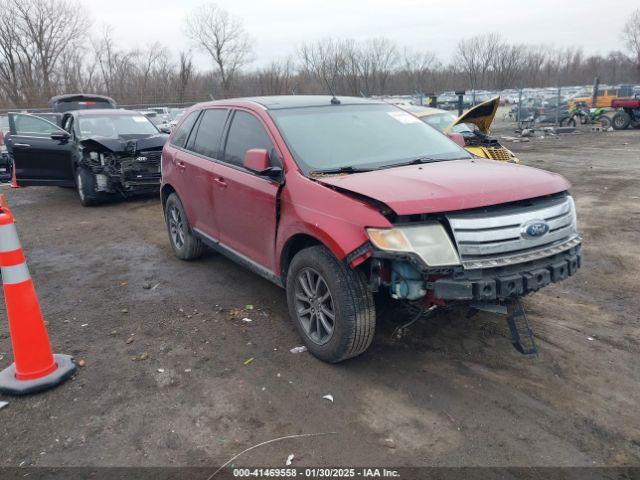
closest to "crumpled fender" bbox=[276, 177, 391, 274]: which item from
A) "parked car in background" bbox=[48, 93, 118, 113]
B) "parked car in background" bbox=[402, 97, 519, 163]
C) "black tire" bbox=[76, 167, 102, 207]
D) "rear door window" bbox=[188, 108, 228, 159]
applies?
"rear door window" bbox=[188, 108, 228, 159]

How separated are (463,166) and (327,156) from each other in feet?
3.34

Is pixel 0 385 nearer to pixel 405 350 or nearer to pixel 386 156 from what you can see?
pixel 405 350

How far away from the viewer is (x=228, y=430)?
9.80 feet

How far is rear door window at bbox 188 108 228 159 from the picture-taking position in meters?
4.98

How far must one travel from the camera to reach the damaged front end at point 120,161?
939cm

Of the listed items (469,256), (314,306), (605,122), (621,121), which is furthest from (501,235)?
(605,122)

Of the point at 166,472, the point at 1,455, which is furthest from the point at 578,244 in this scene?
the point at 1,455

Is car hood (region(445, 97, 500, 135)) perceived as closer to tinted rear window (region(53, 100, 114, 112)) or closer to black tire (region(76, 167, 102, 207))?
black tire (region(76, 167, 102, 207))

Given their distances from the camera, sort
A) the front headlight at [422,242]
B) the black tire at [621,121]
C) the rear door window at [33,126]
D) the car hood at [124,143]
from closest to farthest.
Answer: the front headlight at [422,242] → the car hood at [124,143] → the rear door window at [33,126] → the black tire at [621,121]

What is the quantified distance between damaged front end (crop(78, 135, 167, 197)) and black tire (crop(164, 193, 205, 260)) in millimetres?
3653

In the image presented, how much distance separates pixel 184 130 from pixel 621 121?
A: 76.6 feet

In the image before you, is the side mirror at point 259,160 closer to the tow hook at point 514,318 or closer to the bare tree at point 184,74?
the tow hook at point 514,318

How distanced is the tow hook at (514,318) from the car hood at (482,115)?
18.9 feet

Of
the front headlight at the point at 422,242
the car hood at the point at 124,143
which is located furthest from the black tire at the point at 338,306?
the car hood at the point at 124,143
